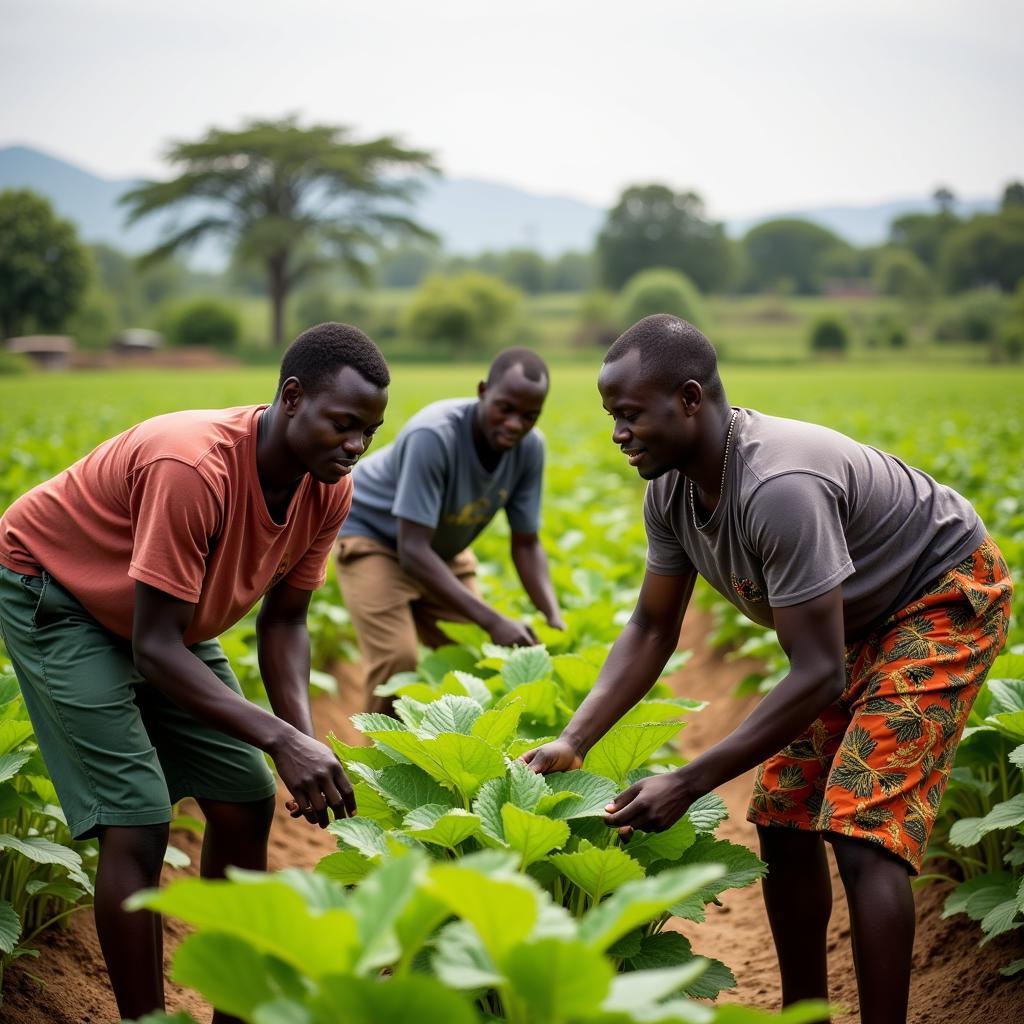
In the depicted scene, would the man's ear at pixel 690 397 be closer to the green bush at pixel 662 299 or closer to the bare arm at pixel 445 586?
the bare arm at pixel 445 586

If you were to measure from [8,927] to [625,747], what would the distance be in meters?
1.52

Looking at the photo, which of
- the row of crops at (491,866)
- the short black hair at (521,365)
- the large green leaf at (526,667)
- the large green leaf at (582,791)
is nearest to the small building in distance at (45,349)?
the row of crops at (491,866)

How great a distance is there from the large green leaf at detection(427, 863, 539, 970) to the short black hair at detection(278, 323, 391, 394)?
53.2 inches

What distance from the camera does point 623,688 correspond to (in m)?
2.90

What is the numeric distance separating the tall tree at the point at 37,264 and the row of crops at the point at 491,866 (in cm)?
5280

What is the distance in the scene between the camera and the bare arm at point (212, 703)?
244 cm

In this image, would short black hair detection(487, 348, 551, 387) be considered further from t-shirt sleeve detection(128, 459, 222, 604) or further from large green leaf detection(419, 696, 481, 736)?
t-shirt sleeve detection(128, 459, 222, 604)

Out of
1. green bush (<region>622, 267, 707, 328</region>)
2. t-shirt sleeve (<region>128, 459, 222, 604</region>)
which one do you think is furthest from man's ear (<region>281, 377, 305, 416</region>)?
green bush (<region>622, 267, 707, 328</region>)

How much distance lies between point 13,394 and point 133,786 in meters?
27.2

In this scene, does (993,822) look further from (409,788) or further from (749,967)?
(409,788)

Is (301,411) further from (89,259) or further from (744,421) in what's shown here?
(89,259)

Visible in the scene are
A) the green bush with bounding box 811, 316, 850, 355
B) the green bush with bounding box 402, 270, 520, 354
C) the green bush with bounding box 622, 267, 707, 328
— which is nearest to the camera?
the green bush with bounding box 402, 270, 520, 354

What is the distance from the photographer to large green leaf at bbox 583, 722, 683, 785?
2771 mm

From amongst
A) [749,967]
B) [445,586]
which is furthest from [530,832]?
[445,586]
